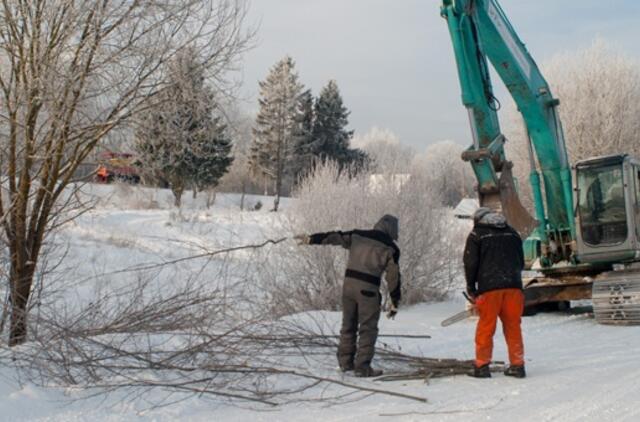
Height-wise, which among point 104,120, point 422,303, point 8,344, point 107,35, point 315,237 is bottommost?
point 422,303

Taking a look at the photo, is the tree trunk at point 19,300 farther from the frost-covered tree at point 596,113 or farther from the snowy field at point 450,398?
the frost-covered tree at point 596,113

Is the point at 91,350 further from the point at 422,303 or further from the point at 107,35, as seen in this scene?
the point at 422,303

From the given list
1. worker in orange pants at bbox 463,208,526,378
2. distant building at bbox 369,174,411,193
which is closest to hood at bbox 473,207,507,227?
worker in orange pants at bbox 463,208,526,378

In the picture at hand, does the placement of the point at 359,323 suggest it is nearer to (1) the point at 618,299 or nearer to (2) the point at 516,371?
(2) the point at 516,371

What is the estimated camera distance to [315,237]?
7816 mm

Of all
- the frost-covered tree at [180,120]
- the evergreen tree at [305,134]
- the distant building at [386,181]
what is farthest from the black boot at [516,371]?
the evergreen tree at [305,134]

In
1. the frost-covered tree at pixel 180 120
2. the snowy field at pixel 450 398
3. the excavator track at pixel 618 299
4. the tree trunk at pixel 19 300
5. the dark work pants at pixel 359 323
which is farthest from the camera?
the excavator track at pixel 618 299

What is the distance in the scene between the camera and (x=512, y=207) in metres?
10.3

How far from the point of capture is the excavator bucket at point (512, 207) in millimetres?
10195

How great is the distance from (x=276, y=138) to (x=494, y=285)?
129 ft

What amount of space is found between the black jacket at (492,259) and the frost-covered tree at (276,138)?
35039mm

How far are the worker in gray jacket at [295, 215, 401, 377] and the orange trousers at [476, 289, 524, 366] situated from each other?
891mm

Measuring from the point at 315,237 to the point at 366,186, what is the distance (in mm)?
9777

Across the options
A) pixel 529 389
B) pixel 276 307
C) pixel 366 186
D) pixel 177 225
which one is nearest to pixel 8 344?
pixel 529 389
